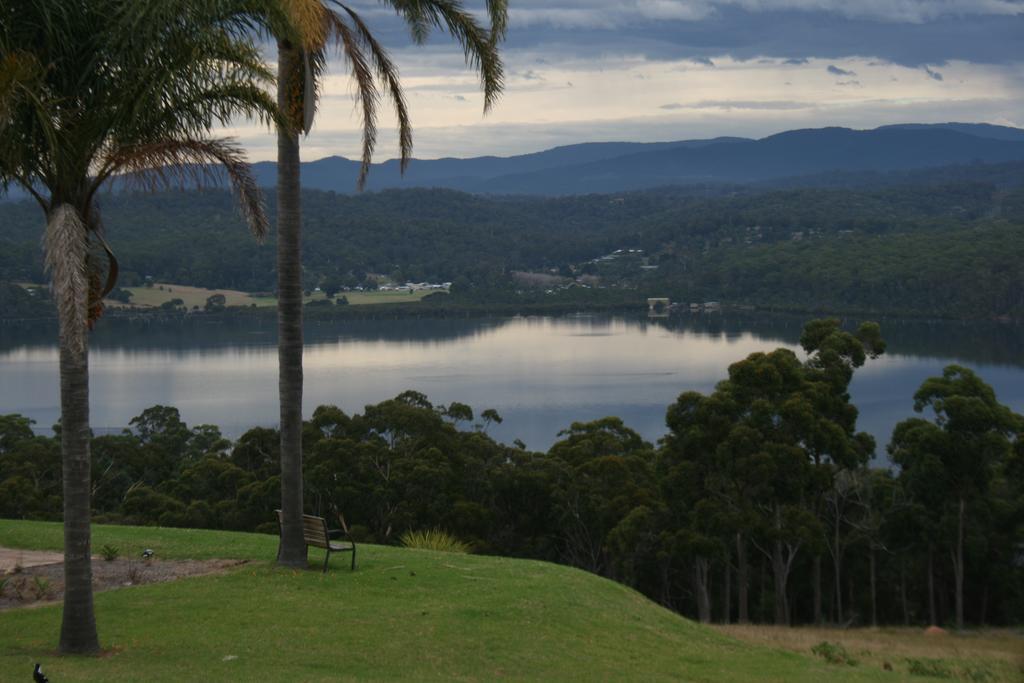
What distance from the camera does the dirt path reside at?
9.19 m

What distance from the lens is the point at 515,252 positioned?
543ft

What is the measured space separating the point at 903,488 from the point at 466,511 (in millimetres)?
8572

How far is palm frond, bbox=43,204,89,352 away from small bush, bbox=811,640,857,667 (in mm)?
6199

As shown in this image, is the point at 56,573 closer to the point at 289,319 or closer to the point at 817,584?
the point at 289,319

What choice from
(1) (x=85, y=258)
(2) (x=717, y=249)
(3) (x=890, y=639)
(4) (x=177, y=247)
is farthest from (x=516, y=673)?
(2) (x=717, y=249)

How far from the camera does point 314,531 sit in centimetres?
1040

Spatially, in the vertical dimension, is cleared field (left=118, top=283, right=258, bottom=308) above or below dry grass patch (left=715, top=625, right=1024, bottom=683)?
above

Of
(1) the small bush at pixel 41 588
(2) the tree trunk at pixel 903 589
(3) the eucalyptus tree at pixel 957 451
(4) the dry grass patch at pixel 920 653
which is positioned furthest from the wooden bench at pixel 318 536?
(2) the tree trunk at pixel 903 589

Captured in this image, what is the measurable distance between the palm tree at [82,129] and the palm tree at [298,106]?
1941 mm

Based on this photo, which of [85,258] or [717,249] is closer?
[85,258]

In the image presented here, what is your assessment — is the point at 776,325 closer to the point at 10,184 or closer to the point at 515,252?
the point at 515,252

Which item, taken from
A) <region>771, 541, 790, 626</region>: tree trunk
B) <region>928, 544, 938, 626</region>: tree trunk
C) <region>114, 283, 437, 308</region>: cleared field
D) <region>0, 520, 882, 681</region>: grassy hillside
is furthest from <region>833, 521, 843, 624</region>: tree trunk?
<region>114, 283, 437, 308</region>: cleared field

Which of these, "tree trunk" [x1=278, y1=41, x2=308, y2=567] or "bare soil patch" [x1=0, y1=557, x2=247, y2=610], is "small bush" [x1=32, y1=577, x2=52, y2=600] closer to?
"bare soil patch" [x1=0, y1=557, x2=247, y2=610]

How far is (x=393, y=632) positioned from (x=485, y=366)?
71.9 m
